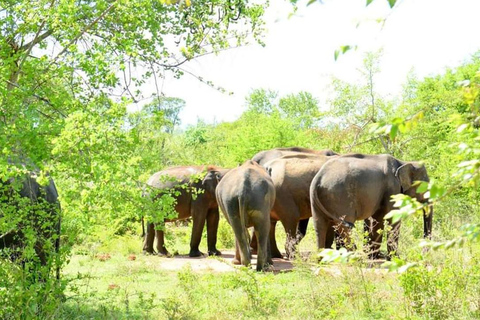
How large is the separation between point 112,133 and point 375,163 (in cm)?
907

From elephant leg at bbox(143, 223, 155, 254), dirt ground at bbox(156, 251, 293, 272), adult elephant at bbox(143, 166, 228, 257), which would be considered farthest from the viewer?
Answer: elephant leg at bbox(143, 223, 155, 254)

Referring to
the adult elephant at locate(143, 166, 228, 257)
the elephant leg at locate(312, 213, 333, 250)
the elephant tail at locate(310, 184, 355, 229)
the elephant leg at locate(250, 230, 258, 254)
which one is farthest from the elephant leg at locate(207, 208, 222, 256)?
the elephant tail at locate(310, 184, 355, 229)

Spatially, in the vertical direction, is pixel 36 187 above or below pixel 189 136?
below

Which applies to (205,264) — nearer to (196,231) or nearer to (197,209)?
(196,231)

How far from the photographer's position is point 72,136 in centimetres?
636

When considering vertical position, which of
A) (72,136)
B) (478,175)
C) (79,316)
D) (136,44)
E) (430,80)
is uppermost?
(430,80)

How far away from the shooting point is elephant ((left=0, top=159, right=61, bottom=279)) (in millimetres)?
6793

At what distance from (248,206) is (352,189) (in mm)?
2552

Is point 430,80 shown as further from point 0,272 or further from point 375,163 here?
point 0,272

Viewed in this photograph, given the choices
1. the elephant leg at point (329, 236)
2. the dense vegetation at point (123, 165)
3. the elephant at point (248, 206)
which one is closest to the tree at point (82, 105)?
the dense vegetation at point (123, 165)

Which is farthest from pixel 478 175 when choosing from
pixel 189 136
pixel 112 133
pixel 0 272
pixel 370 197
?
pixel 189 136

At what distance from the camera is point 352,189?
14.1 meters

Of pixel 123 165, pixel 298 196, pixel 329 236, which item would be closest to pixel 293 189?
pixel 298 196

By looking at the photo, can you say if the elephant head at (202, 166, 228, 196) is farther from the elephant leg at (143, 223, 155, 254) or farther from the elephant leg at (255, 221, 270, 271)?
the elephant leg at (255, 221, 270, 271)
